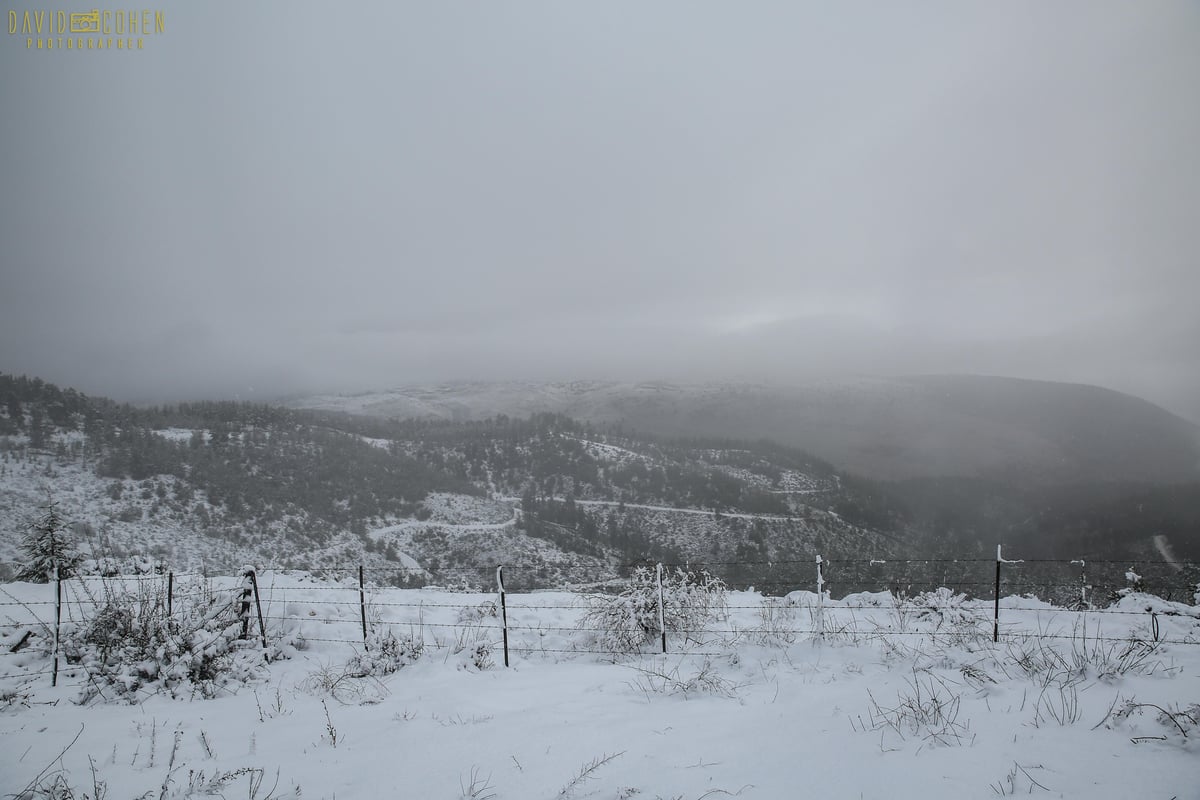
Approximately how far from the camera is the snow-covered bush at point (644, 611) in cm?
878

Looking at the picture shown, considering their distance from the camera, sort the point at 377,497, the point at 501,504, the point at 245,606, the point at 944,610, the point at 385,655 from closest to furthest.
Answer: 1. the point at 385,655
2. the point at 245,606
3. the point at 944,610
4. the point at 377,497
5. the point at 501,504

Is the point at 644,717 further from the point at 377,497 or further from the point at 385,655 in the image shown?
the point at 377,497

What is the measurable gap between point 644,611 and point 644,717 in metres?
3.48

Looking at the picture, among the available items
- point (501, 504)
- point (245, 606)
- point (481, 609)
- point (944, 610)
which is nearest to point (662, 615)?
point (481, 609)

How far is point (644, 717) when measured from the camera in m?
5.50

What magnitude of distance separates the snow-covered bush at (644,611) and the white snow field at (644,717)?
177mm

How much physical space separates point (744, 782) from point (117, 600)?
406 inches

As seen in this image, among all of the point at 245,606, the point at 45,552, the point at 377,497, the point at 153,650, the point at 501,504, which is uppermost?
the point at 245,606

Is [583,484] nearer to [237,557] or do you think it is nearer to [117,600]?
[237,557]

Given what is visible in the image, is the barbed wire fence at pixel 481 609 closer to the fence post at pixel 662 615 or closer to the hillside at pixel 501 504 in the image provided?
the fence post at pixel 662 615

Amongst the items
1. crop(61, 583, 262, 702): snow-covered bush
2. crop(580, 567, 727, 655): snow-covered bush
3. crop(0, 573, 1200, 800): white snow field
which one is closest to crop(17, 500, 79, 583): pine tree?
crop(0, 573, 1200, 800): white snow field

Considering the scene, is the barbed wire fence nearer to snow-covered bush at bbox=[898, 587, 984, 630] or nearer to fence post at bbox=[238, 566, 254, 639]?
fence post at bbox=[238, 566, 254, 639]

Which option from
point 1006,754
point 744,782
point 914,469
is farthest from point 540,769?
point 914,469

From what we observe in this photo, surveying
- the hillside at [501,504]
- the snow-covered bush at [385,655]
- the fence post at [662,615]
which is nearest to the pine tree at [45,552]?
the hillside at [501,504]
